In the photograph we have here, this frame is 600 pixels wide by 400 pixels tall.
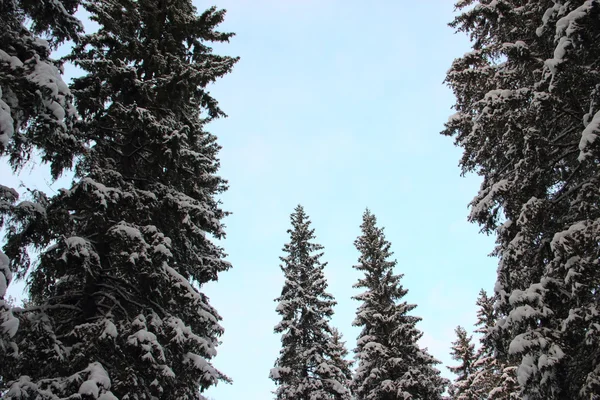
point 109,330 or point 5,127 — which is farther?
point 109,330

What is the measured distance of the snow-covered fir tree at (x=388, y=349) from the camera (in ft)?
61.0

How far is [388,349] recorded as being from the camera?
1973cm

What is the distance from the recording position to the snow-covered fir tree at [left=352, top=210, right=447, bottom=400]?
731 inches

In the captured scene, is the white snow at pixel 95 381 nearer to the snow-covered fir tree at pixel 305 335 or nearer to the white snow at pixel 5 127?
the white snow at pixel 5 127

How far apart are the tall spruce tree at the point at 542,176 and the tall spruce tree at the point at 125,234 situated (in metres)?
7.32

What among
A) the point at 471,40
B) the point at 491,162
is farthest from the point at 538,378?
the point at 471,40

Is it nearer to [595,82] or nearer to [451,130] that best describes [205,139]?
[451,130]

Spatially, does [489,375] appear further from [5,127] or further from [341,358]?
[5,127]

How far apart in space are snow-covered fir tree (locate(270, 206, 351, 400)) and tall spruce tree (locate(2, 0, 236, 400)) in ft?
30.1

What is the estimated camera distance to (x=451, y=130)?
12047mm

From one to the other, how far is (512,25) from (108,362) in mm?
13209

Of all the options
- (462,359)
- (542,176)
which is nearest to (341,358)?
(462,359)

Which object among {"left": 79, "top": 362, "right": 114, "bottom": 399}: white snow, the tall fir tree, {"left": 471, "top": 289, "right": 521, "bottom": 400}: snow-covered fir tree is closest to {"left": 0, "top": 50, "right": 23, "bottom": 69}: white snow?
the tall fir tree

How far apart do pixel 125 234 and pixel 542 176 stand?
1001 cm
